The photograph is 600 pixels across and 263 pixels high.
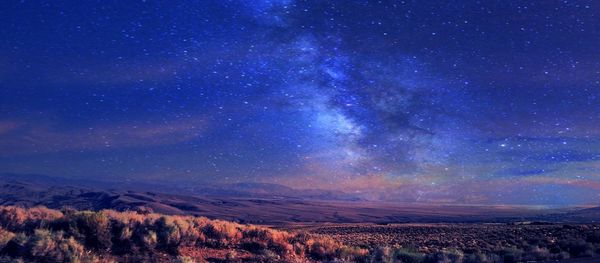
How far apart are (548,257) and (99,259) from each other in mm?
20096

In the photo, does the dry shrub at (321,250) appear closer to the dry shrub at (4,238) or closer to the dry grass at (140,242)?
the dry grass at (140,242)

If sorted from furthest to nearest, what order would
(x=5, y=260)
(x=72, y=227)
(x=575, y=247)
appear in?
(x=575, y=247)
(x=72, y=227)
(x=5, y=260)

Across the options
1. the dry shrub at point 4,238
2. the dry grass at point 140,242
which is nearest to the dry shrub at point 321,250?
the dry grass at point 140,242

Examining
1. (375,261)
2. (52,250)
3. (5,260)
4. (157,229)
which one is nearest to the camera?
(5,260)

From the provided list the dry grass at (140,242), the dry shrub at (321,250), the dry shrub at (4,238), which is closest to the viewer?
the dry shrub at (4,238)

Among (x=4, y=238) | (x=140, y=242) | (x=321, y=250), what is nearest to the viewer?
(x=4, y=238)

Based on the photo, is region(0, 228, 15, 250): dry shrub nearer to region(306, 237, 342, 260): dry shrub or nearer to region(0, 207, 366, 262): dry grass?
region(0, 207, 366, 262): dry grass

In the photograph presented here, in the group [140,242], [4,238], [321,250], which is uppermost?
[4,238]

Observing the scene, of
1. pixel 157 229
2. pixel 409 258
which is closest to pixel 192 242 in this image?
pixel 157 229

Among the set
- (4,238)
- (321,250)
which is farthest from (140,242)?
(321,250)

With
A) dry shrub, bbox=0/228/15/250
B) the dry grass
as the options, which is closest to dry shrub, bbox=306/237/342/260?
the dry grass

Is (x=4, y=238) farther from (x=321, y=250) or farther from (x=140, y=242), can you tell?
(x=321, y=250)

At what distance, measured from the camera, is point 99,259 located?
15281 mm

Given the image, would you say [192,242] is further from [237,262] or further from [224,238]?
[237,262]
